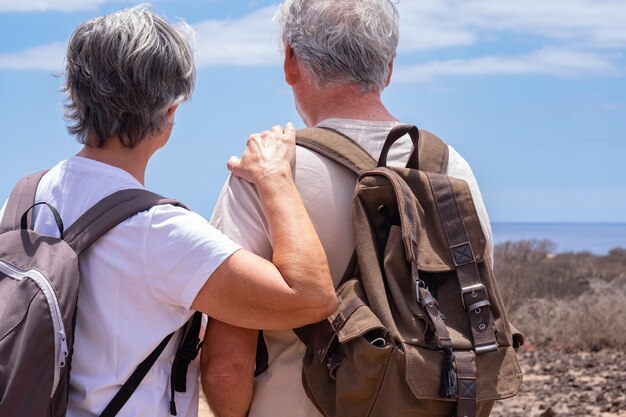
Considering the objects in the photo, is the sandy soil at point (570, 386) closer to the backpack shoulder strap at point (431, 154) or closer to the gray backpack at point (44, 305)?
the backpack shoulder strap at point (431, 154)

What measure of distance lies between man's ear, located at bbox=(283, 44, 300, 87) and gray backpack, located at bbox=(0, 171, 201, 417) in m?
0.75

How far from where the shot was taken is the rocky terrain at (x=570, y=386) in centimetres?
1023

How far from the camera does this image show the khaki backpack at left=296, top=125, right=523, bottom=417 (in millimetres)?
2586

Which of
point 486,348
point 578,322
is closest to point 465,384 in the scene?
point 486,348

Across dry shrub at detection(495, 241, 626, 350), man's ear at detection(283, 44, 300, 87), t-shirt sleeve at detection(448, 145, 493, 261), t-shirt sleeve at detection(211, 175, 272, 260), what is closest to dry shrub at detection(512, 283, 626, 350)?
dry shrub at detection(495, 241, 626, 350)

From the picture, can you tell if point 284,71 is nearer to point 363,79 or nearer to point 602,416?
point 363,79

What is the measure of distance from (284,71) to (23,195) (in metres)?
0.93

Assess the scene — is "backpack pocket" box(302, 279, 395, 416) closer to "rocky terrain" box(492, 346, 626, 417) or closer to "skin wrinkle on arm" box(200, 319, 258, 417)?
"skin wrinkle on arm" box(200, 319, 258, 417)

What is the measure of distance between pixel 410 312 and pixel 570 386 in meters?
9.45

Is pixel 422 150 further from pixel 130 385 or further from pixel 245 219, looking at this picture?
pixel 130 385

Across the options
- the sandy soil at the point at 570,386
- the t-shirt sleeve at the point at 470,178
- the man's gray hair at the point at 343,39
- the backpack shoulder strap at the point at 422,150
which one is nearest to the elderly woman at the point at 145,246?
the backpack shoulder strap at the point at 422,150

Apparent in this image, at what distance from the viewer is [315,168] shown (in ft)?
9.14

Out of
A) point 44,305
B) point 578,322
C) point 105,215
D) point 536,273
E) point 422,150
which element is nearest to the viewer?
point 44,305

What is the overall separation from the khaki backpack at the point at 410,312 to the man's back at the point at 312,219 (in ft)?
0.17
